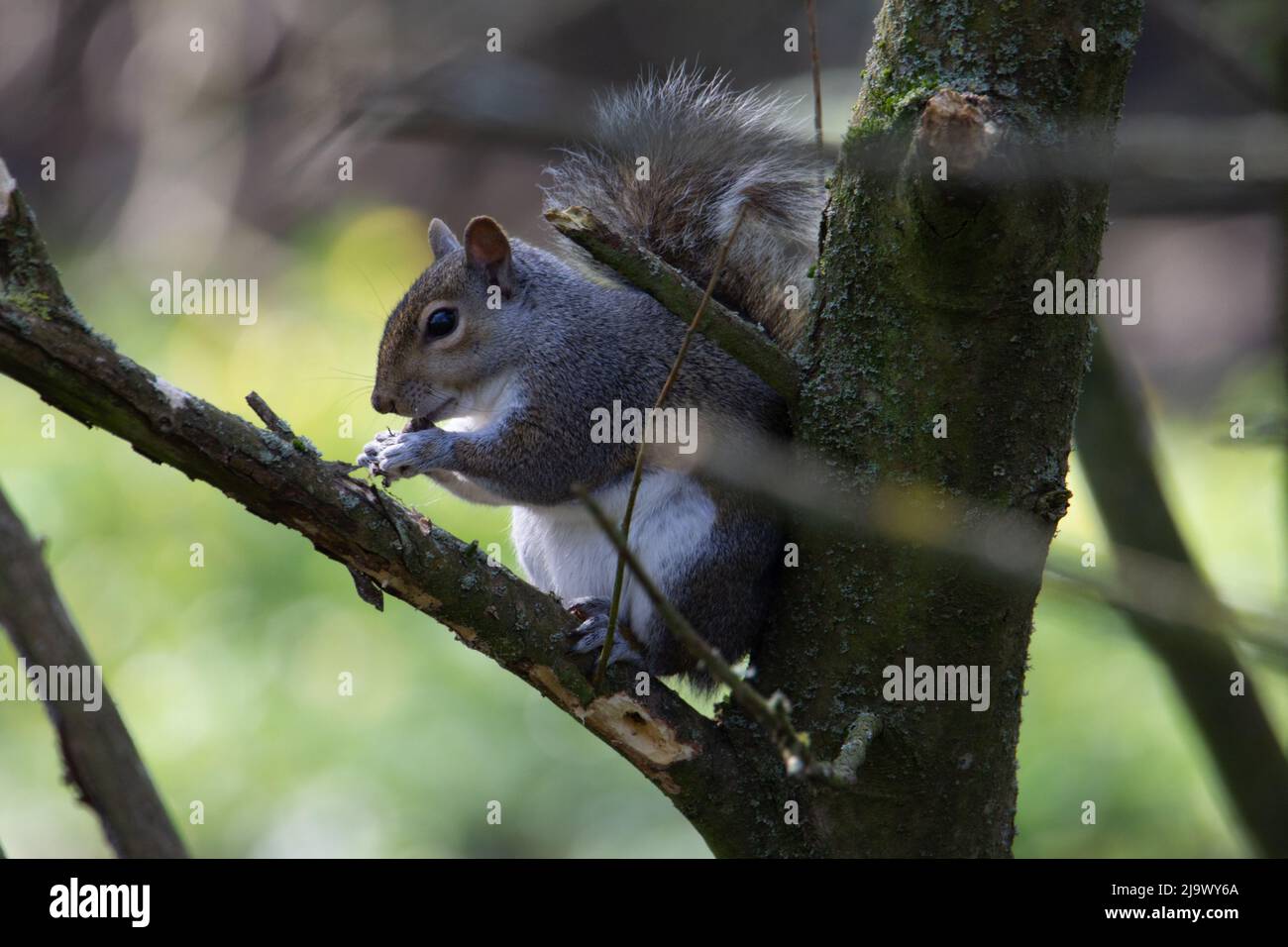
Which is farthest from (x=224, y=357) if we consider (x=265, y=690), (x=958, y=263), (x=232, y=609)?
(x=958, y=263)

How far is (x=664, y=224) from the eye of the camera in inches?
83.4

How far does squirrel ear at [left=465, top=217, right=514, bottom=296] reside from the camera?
2.17 m

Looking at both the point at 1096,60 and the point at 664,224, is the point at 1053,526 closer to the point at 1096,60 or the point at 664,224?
the point at 1096,60

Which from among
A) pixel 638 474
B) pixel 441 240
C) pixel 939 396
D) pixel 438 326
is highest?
pixel 441 240

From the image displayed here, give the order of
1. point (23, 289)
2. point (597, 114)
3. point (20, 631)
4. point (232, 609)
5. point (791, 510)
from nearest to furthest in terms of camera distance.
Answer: point (20, 631) → point (23, 289) → point (791, 510) → point (597, 114) → point (232, 609)

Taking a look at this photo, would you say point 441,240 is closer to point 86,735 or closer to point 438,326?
point 438,326

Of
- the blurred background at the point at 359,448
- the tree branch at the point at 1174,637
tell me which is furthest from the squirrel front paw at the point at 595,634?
the tree branch at the point at 1174,637

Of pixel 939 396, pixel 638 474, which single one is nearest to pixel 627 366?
pixel 939 396

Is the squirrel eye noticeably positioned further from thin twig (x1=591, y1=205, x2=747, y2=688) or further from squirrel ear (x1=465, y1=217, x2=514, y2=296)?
thin twig (x1=591, y1=205, x2=747, y2=688)

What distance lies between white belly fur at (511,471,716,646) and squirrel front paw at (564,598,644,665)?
2.1 inches

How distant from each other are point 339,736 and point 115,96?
394 cm

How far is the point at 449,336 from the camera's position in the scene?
Result: 85.0 inches

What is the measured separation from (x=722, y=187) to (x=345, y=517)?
96 centimetres

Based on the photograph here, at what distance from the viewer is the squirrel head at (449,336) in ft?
7.06
